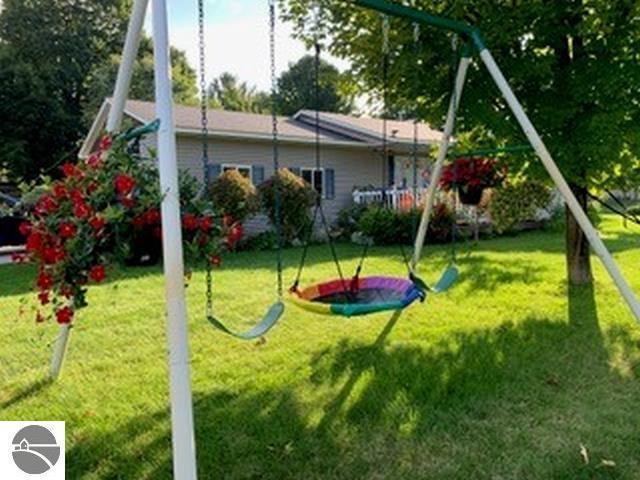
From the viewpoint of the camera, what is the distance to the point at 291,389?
4105 millimetres

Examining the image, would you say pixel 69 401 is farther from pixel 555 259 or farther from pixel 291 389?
pixel 555 259

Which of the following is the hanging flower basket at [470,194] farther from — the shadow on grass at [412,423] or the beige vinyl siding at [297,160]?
the beige vinyl siding at [297,160]

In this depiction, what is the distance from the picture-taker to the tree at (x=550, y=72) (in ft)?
18.4

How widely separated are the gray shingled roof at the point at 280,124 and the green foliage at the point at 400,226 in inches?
82.0

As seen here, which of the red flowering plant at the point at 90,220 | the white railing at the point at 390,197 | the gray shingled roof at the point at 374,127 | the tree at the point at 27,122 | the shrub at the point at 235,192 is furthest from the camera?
the tree at the point at 27,122

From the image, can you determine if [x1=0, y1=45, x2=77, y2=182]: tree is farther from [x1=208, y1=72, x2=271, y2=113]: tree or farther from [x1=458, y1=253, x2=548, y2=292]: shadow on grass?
[x1=458, y1=253, x2=548, y2=292]: shadow on grass

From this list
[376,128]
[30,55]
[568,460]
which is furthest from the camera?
[30,55]

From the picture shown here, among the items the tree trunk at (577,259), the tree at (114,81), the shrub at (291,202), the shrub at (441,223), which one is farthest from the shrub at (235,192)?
the tree at (114,81)

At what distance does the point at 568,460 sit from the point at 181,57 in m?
32.4

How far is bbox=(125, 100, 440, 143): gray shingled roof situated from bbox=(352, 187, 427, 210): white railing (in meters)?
1.75

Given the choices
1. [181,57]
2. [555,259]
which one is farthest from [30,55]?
[555,259]

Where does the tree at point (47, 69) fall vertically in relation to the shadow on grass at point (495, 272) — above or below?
above

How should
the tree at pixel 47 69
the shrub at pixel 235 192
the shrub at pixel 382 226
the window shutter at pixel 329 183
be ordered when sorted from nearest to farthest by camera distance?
1. the shrub at pixel 235 192
2. the shrub at pixel 382 226
3. the window shutter at pixel 329 183
4. the tree at pixel 47 69

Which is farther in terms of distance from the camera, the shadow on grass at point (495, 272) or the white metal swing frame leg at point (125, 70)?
the shadow on grass at point (495, 272)
